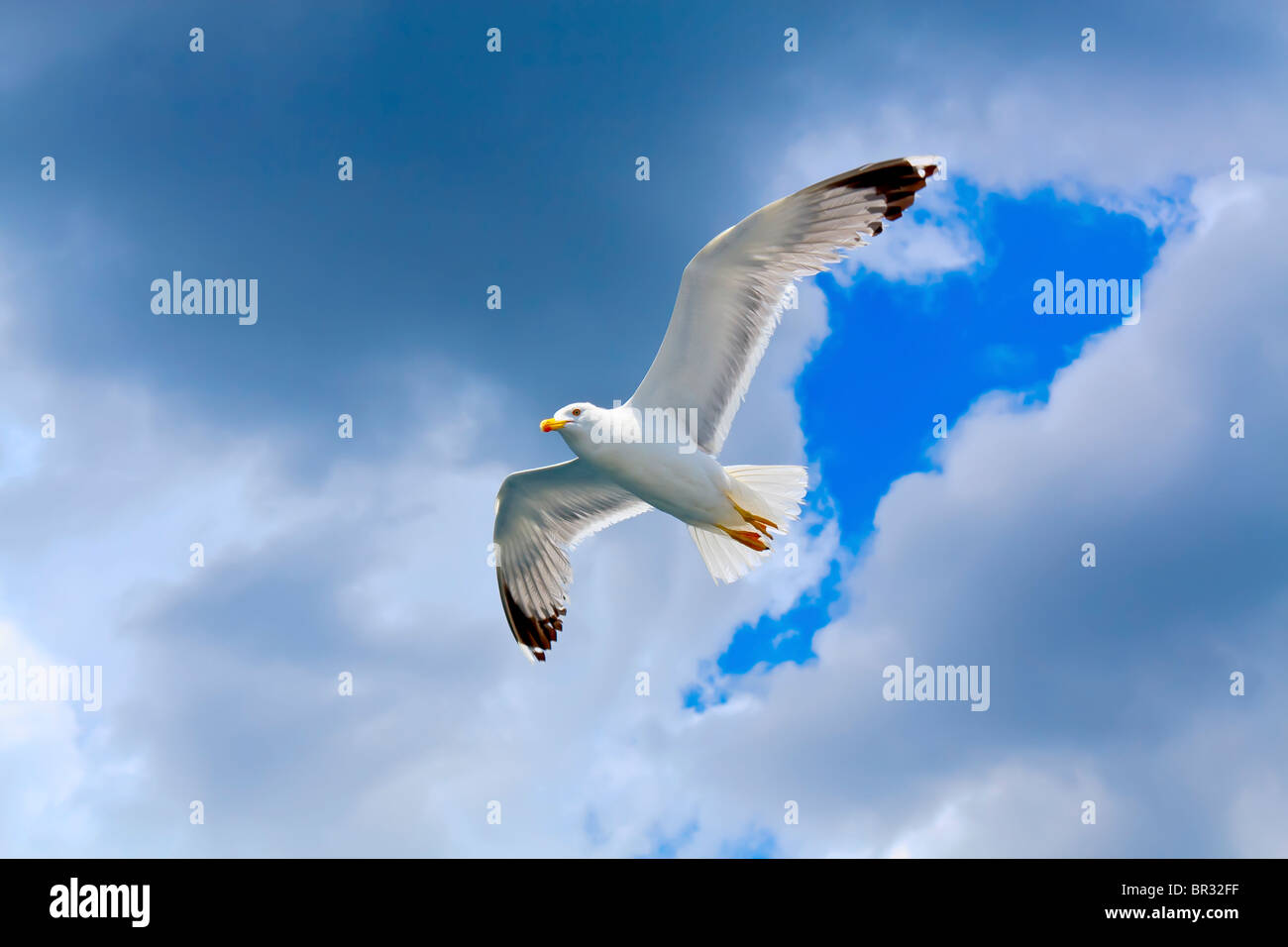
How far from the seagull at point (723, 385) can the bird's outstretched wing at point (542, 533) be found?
0.55 ft

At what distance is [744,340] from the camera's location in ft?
26.7

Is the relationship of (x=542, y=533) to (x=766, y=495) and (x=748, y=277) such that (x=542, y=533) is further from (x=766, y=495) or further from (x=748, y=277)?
(x=748, y=277)

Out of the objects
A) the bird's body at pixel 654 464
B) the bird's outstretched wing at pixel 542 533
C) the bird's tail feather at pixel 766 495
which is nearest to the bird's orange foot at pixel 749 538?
the bird's tail feather at pixel 766 495

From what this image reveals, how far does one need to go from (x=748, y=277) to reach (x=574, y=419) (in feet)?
5.96

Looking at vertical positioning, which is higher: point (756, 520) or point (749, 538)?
point (756, 520)

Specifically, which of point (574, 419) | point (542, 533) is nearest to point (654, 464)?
point (574, 419)

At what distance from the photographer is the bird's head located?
26.7 feet

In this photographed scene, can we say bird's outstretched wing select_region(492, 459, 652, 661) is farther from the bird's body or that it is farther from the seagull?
the bird's body

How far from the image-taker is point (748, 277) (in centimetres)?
785

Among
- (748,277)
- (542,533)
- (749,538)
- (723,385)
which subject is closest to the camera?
(748,277)

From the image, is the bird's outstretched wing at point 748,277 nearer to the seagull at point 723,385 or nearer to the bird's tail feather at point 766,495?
the seagull at point 723,385

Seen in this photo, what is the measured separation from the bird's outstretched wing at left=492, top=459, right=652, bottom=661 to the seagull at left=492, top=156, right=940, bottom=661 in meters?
0.17
